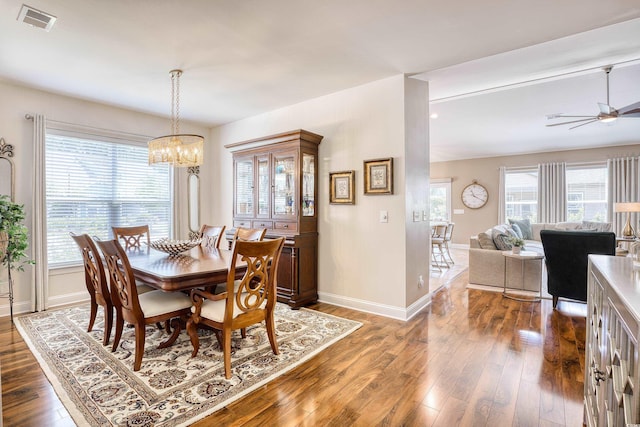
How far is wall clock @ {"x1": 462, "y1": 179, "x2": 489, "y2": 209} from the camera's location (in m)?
8.35

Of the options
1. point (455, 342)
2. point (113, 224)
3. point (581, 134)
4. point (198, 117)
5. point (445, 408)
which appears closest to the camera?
point (445, 408)

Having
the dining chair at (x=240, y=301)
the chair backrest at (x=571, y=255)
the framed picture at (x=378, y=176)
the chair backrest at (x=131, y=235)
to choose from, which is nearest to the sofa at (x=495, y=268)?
the chair backrest at (x=571, y=255)

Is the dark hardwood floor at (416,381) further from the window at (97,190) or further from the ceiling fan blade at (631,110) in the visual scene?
the ceiling fan blade at (631,110)

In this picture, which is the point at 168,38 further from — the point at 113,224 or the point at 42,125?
the point at 113,224

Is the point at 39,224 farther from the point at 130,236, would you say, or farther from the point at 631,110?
the point at 631,110

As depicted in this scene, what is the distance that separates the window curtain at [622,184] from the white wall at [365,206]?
234 inches

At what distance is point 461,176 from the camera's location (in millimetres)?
8742

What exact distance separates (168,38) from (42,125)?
2369 millimetres

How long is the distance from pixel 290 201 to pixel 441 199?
260 inches

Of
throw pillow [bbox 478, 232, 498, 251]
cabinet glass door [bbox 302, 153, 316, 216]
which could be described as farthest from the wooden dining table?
throw pillow [bbox 478, 232, 498, 251]

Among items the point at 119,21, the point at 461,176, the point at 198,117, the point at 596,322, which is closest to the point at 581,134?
the point at 461,176

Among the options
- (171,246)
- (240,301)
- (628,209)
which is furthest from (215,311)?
(628,209)

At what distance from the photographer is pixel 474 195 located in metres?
8.49

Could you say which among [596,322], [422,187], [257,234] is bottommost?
[596,322]
